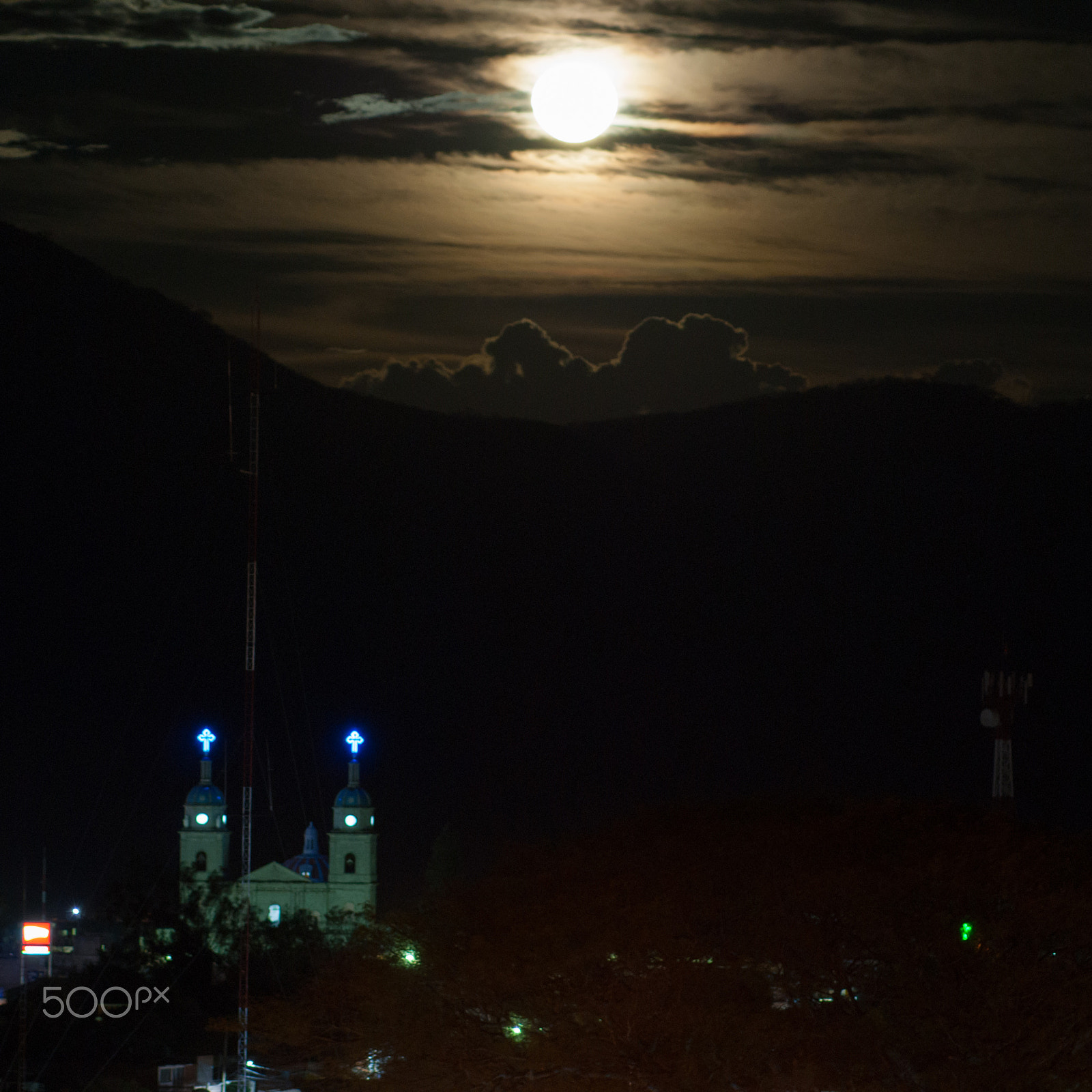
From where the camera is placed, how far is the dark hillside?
139m

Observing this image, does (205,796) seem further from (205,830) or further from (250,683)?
(250,683)

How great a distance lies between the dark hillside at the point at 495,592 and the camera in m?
139

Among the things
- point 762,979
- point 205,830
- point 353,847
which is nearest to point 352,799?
point 353,847

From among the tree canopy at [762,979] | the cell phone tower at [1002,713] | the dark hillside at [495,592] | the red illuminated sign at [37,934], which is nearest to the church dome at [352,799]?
the red illuminated sign at [37,934]

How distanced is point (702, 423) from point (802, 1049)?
15801cm

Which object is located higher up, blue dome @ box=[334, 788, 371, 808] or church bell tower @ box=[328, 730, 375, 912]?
blue dome @ box=[334, 788, 371, 808]

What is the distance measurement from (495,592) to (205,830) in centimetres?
8265

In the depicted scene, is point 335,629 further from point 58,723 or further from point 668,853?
point 668,853

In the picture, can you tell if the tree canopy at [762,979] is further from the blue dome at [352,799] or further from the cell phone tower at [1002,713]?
the blue dome at [352,799]

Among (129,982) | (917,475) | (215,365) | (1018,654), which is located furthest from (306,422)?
(129,982)

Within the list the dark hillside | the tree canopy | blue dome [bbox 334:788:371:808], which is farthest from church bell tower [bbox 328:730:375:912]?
the tree canopy

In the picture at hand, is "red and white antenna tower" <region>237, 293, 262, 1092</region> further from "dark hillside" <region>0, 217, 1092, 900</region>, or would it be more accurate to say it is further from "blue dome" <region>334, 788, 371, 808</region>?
"dark hillside" <region>0, 217, 1092, 900</region>

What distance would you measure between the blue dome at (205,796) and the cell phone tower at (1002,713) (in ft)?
156

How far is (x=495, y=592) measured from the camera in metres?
164
